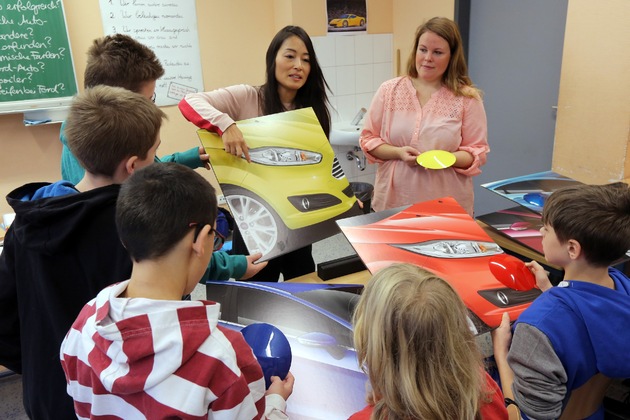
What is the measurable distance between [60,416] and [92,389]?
0.34 meters

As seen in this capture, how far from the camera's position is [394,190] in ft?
6.41

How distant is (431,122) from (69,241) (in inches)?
53.2

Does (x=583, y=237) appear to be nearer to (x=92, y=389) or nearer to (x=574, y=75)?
(x=92, y=389)

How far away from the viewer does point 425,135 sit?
6.10 ft

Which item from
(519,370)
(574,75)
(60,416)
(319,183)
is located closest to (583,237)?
(519,370)

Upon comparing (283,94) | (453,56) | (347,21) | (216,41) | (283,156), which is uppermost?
(347,21)

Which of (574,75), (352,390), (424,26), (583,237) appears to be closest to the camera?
(352,390)

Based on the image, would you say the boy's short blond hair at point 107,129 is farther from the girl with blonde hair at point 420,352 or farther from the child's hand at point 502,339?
the child's hand at point 502,339

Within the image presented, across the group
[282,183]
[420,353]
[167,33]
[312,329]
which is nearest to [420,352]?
[420,353]

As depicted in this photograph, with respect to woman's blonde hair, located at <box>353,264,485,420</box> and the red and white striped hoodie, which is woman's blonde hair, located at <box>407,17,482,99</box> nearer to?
woman's blonde hair, located at <box>353,264,485,420</box>

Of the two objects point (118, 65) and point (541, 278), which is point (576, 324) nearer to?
point (541, 278)

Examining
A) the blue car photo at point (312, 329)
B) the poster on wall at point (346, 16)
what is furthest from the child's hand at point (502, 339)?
the poster on wall at point (346, 16)

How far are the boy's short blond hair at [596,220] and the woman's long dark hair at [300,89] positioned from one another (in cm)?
96

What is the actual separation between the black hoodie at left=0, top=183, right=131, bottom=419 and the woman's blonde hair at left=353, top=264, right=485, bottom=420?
0.54 m
